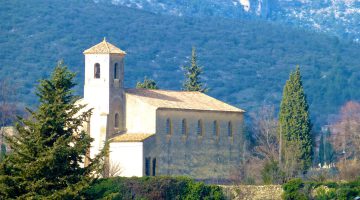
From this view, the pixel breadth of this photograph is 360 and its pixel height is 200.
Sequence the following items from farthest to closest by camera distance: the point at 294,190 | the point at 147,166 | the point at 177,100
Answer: the point at 177,100
the point at 147,166
the point at 294,190

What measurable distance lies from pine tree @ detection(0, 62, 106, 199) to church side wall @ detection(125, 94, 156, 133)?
29719mm

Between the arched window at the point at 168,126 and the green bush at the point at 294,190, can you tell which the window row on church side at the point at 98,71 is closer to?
the arched window at the point at 168,126

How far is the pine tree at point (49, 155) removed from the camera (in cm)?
3947

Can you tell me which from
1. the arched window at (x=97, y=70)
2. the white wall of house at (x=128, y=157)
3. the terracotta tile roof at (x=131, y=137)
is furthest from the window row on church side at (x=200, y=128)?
the arched window at (x=97, y=70)

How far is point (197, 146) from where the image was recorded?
73.6 metres

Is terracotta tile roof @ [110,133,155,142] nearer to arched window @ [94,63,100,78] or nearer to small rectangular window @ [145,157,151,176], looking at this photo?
small rectangular window @ [145,157,151,176]

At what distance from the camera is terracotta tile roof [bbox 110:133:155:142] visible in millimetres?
69938

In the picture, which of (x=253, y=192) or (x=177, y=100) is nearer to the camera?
(x=253, y=192)

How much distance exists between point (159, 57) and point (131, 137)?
11599cm

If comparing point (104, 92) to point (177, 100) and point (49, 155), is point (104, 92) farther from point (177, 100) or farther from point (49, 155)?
point (49, 155)

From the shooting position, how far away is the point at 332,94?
174 metres

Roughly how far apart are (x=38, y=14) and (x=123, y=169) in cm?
12402

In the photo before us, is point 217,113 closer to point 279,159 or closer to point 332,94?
point 279,159

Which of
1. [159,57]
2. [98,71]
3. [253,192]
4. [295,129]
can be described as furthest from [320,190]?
[159,57]
